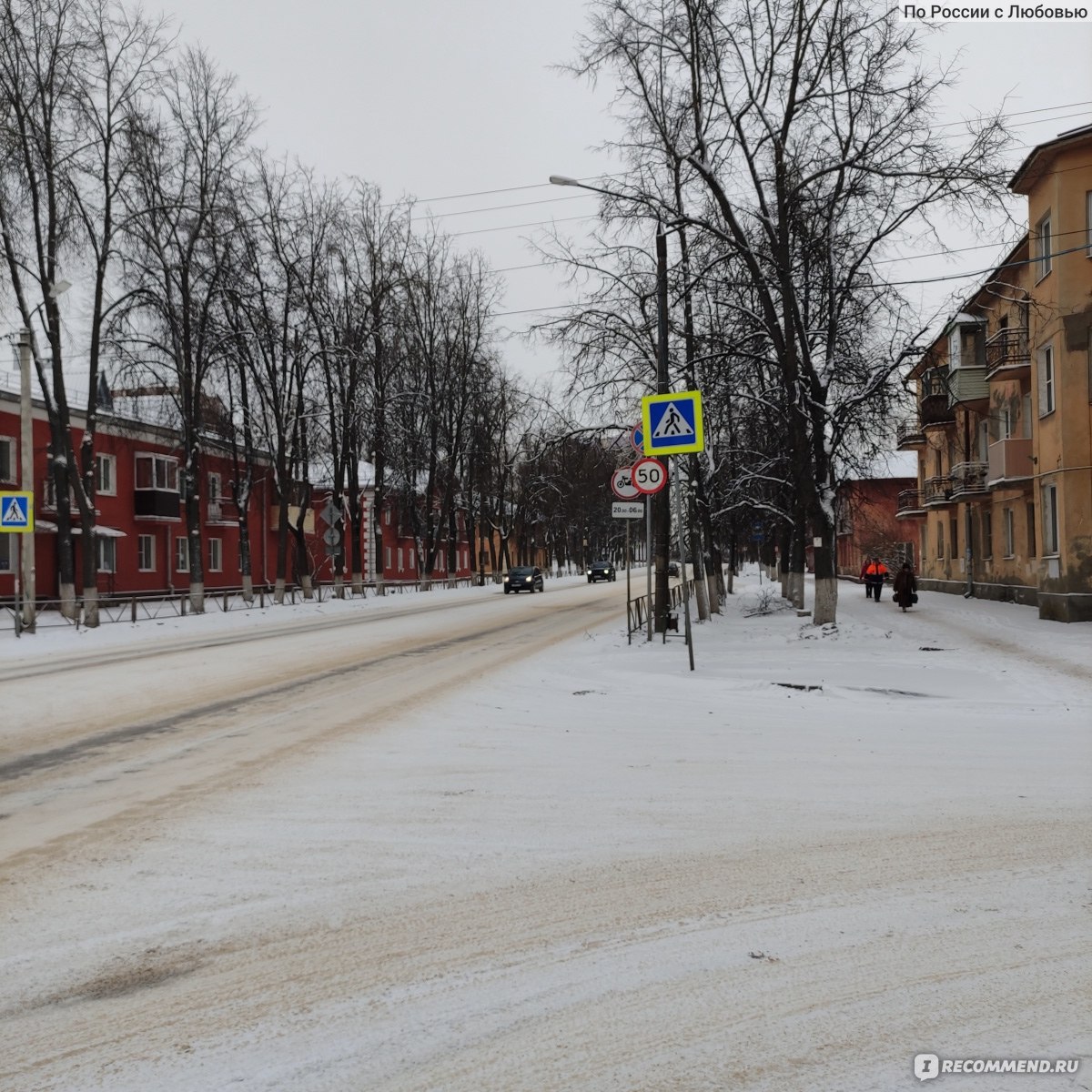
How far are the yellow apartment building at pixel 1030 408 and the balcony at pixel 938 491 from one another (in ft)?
0.29

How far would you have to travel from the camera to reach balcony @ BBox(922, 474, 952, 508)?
135ft

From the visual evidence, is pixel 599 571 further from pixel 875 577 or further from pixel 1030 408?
pixel 1030 408

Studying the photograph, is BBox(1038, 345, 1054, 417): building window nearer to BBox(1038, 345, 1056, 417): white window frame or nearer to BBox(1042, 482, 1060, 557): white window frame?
BBox(1038, 345, 1056, 417): white window frame

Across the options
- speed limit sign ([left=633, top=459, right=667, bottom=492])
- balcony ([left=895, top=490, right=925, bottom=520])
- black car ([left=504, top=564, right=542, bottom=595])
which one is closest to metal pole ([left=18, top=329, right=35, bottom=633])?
speed limit sign ([left=633, top=459, right=667, bottom=492])

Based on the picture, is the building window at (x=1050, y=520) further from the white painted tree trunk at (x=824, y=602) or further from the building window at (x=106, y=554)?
the building window at (x=106, y=554)

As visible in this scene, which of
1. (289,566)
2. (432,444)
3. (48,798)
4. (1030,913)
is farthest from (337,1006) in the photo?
(289,566)

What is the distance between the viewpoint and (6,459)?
36.6 meters

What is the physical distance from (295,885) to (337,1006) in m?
1.42

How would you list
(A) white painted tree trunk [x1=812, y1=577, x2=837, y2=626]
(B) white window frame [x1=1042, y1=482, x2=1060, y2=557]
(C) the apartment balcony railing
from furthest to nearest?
(B) white window frame [x1=1042, y1=482, x2=1060, y2=557]
(C) the apartment balcony railing
(A) white painted tree trunk [x1=812, y1=577, x2=837, y2=626]

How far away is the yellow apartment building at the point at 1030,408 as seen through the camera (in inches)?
995

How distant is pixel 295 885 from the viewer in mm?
4840

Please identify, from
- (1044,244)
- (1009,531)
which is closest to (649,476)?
(1044,244)

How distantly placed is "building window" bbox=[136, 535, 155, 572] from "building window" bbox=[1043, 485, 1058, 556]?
35.0 m

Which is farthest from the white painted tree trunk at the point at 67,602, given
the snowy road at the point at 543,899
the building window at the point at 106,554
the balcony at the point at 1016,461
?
the balcony at the point at 1016,461
